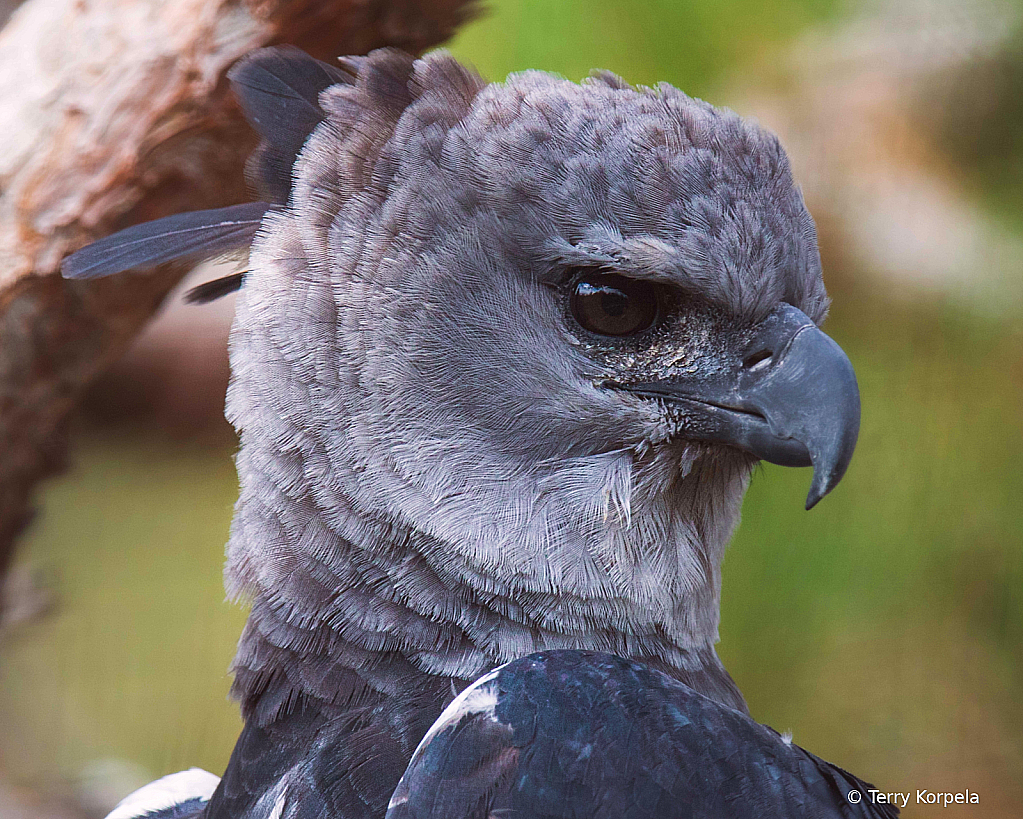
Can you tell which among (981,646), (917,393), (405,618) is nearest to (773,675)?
(981,646)

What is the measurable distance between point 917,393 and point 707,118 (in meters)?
1.27

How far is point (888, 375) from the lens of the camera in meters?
2.19

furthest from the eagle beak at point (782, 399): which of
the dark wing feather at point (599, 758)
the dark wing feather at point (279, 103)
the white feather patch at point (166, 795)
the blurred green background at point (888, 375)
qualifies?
the blurred green background at point (888, 375)

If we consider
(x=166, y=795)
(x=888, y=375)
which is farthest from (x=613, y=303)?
(x=888, y=375)

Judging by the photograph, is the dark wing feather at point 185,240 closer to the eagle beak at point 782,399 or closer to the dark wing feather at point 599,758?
the eagle beak at point 782,399

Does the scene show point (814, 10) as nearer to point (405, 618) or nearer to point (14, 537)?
point (405, 618)

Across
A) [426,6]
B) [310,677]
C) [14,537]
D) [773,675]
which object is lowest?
[773,675]

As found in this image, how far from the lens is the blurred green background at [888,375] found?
2133 mm

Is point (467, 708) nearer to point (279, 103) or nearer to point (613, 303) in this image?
point (613, 303)

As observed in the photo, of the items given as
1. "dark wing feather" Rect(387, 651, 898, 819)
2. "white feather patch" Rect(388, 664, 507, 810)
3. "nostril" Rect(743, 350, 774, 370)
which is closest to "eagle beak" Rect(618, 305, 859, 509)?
"nostril" Rect(743, 350, 774, 370)

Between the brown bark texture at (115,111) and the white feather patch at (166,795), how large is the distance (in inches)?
36.2

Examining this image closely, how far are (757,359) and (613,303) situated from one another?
19 cm

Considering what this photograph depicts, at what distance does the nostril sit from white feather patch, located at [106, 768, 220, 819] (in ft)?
3.73

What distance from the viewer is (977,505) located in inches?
84.7
